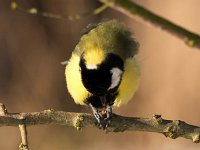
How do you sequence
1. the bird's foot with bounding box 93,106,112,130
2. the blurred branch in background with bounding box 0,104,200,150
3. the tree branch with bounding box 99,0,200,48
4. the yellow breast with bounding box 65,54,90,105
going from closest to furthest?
the tree branch with bounding box 99,0,200,48, the blurred branch in background with bounding box 0,104,200,150, the bird's foot with bounding box 93,106,112,130, the yellow breast with bounding box 65,54,90,105

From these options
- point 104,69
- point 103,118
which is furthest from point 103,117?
point 104,69

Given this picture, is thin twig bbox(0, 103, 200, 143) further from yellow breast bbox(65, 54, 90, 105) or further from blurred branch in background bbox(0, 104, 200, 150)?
yellow breast bbox(65, 54, 90, 105)

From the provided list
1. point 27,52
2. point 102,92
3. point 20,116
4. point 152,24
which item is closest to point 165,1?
point 27,52

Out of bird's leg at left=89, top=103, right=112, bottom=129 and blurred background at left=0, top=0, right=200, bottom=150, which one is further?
blurred background at left=0, top=0, right=200, bottom=150

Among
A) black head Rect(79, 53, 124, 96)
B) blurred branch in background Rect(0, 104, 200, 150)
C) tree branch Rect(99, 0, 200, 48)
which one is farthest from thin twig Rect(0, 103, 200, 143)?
tree branch Rect(99, 0, 200, 48)

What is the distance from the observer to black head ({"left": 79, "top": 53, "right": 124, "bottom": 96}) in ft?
5.97

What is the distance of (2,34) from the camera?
4.57 metres

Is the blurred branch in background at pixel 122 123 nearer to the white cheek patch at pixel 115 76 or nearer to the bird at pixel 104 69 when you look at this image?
the bird at pixel 104 69

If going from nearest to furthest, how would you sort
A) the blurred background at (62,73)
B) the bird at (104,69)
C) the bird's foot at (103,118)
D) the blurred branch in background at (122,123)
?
the blurred branch in background at (122,123) < the bird's foot at (103,118) < the bird at (104,69) < the blurred background at (62,73)

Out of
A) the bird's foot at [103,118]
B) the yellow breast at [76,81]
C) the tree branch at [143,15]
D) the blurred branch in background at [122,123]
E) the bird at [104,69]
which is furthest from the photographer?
the yellow breast at [76,81]

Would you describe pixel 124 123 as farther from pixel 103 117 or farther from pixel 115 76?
pixel 115 76

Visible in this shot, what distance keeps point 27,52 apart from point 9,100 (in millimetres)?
391

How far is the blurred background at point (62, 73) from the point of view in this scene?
14.0 ft

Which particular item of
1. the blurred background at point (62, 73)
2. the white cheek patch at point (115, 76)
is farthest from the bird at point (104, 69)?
the blurred background at point (62, 73)
